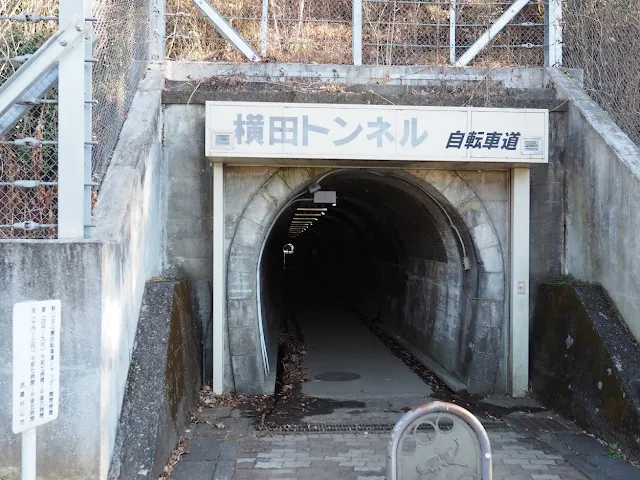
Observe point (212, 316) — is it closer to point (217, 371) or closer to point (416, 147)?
point (217, 371)

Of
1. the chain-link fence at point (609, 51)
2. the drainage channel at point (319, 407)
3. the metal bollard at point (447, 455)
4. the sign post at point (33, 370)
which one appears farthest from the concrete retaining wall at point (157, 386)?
the chain-link fence at point (609, 51)

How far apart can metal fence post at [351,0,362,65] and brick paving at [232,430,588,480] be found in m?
5.53

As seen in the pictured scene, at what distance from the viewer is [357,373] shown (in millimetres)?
9438

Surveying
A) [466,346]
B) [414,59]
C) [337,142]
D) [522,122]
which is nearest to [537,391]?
[466,346]

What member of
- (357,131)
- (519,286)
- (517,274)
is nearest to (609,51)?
(517,274)

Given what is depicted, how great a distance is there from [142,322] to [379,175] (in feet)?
13.1

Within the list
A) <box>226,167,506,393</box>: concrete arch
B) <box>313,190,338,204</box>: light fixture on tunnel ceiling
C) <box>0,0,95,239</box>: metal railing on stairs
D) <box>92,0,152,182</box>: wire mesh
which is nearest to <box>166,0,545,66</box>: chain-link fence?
<box>92,0,152,182</box>: wire mesh

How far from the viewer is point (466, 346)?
824 centimetres

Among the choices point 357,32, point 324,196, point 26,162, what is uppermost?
point 357,32

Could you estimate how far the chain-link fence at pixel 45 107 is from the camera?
Result: 17.9 ft

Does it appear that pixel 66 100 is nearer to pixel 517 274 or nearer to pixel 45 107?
pixel 45 107

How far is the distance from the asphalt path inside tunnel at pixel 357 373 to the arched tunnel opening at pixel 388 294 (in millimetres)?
19

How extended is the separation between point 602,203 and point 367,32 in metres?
5.14

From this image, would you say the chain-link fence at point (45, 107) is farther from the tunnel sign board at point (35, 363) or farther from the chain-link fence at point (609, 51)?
the chain-link fence at point (609, 51)
